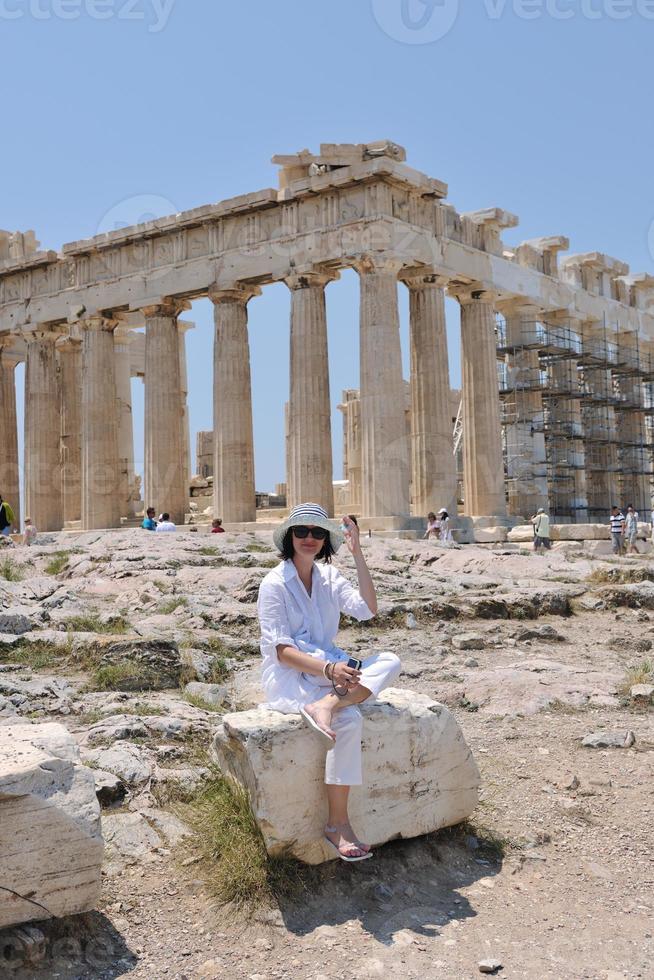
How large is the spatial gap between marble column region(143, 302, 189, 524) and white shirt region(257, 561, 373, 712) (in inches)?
916

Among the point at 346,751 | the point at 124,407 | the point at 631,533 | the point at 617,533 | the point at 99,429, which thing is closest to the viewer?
the point at 346,751

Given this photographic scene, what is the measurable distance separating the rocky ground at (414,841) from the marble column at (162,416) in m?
15.5

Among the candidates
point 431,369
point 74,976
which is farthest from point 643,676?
point 431,369

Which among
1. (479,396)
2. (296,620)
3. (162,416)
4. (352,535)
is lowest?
(296,620)

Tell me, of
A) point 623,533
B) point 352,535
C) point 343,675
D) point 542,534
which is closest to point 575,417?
point 623,533

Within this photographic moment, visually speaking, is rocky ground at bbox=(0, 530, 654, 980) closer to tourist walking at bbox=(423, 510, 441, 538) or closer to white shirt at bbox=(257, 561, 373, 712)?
white shirt at bbox=(257, 561, 373, 712)

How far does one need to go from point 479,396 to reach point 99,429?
1142 centimetres

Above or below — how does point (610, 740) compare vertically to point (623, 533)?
below

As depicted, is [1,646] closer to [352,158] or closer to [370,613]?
[370,613]

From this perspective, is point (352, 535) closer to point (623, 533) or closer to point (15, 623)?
point (15, 623)

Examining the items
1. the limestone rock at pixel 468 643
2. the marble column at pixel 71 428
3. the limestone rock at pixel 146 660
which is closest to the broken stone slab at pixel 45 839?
the limestone rock at pixel 146 660

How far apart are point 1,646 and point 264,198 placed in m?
18.0

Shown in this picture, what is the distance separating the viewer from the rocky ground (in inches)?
169

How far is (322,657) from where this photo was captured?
5195 mm
